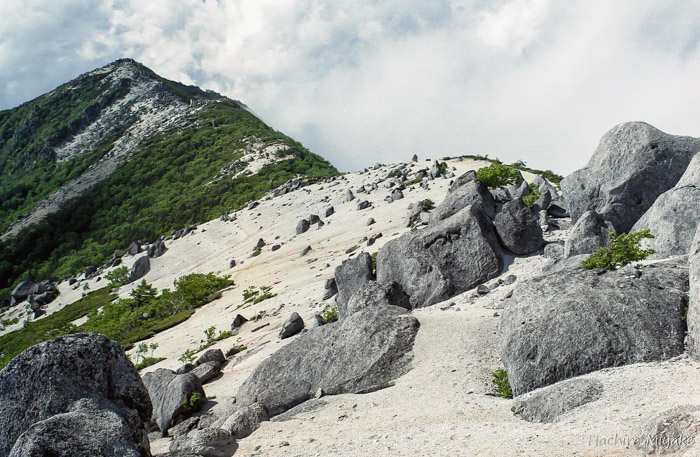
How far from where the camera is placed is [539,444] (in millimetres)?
7930

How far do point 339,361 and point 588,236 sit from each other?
38.5 feet

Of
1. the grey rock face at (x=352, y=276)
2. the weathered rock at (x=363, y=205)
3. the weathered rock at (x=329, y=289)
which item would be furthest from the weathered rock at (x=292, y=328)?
the weathered rock at (x=363, y=205)

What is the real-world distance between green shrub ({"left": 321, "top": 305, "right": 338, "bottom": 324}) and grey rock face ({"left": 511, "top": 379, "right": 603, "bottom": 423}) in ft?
46.0

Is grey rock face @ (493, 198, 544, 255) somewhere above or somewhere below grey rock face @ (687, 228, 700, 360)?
above

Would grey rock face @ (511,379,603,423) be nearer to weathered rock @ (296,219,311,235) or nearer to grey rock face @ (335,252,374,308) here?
grey rock face @ (335,252,374,308)

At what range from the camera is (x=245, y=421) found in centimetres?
1280

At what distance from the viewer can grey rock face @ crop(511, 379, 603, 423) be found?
9148 millimetres

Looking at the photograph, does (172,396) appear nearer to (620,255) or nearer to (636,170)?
(620,255)

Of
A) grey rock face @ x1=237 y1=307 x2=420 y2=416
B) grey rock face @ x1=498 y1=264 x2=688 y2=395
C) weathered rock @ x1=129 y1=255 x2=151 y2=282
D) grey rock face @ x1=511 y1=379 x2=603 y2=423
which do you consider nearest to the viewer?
grey rock face @ x1=511 y1=379 x2=603 y2=423

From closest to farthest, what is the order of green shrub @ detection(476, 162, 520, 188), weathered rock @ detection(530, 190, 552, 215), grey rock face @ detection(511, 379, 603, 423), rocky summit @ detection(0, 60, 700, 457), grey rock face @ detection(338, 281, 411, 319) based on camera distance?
rocky summit @ detection(0, 60, 700, 457) < grey rock face @ detection(511, 379, 603, 423) < grey rock face @ detection(338, 281, 411, 319) < weathered rock @ detection(530, 190, 552, 215) < green shrub @ detection(476, 162, 520, 188)

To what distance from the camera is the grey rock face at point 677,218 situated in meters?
15.1

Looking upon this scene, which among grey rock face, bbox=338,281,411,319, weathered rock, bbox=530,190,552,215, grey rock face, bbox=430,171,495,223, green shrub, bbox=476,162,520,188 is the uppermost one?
green shrub, bbox=476,162,520,188

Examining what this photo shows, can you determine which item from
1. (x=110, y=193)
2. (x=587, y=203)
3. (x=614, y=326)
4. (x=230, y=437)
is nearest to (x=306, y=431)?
(x=230, y=437)

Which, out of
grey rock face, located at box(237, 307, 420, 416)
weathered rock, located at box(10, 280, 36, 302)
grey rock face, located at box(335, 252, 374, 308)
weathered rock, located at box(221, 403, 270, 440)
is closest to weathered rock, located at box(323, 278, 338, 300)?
grey rock face, located at box(335, 252, 374, 308)
